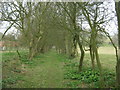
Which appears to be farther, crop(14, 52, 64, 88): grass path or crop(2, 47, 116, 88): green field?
crop(14, 52, 64, 88): grass path

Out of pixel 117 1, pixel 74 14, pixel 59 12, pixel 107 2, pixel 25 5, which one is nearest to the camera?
pixel 117 1

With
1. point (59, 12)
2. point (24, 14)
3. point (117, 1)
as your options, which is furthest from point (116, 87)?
point (24, 14)

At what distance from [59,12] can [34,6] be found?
351 inches

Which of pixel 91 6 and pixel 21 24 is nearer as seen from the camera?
pixel 91 6

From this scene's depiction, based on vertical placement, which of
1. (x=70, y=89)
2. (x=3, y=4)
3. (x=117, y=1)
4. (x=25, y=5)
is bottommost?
(x=70, y=89)

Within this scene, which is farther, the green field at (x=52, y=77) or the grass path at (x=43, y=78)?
the grass path at (x=43, y=78)

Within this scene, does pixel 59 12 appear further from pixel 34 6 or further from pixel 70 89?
pixel 34 6

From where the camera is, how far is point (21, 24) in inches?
775

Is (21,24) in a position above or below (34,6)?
below

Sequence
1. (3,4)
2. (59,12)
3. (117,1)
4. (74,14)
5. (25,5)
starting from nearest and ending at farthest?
(117,1)
(74,14)
(59,12)
(3,4)
(25,5)

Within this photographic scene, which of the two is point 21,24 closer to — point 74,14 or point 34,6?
point 34,6

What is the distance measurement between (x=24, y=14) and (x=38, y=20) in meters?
2.82

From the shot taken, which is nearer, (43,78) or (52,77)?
(43,78)

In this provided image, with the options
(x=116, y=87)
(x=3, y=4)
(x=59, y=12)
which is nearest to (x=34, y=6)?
(x=3, y=4)
